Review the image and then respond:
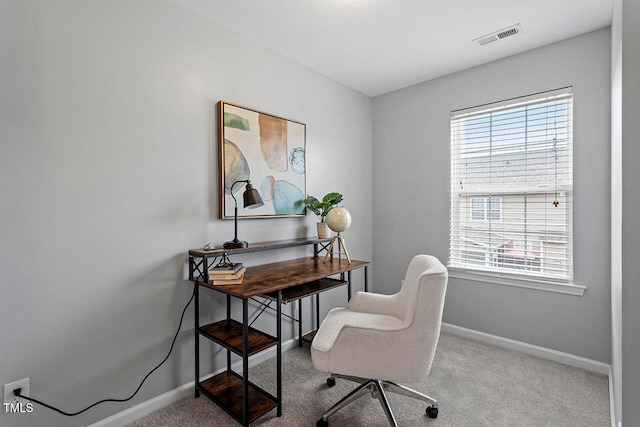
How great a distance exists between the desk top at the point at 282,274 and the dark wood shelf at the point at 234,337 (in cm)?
30

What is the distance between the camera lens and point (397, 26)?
2115mm

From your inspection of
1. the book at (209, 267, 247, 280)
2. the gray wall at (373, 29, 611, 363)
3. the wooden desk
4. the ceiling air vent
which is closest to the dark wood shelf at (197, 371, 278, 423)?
the wooden desk

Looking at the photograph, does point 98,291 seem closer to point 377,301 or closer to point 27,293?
point 27,293

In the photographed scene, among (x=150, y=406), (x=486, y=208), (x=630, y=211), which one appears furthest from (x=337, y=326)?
(x=486, y=208)

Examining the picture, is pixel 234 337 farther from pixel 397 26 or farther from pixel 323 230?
pixel 397 26

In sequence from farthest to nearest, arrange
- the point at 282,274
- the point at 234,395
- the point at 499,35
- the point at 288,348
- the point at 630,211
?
the point at 288,348 < the point at 499,35 < the point at 282,274 < the point at 234,395 < the point at 630,211

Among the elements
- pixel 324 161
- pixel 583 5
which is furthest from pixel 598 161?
pixel 324 161

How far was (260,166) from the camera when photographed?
90.8 inches

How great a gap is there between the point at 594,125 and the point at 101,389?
3.50 m

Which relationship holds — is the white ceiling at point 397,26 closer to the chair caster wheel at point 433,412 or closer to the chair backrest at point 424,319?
the chair backrest at point 424,319

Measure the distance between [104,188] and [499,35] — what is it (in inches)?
109

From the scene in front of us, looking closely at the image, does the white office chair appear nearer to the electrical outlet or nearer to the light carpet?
the light carpet

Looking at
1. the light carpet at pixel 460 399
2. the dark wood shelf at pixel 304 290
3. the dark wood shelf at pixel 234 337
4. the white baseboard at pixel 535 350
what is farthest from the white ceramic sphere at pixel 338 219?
the white baseboard at pixel 535 350

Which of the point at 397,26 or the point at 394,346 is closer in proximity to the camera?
the point at 394,346
